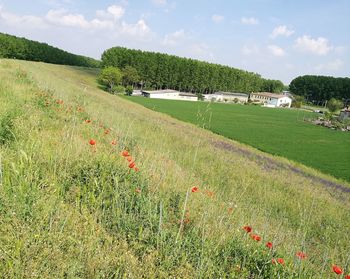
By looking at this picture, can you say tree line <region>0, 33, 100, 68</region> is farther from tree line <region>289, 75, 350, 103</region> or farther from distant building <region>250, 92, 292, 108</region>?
tree line <region>289, 75, 350, 103</region>

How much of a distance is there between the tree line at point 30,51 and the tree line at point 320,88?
121 m

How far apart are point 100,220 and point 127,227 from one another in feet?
1.29

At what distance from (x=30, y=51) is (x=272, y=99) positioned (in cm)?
10123

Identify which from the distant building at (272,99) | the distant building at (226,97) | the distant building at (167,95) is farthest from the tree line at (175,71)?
the distant building at (167,95)

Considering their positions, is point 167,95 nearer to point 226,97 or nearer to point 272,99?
point 226,97

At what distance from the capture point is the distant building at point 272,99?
134000 mm

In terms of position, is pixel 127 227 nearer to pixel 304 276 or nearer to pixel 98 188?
pixel 98 188

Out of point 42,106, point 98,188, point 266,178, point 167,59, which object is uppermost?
point 167,59

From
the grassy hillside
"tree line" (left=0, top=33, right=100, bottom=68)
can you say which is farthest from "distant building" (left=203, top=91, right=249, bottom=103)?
the grassy hillside

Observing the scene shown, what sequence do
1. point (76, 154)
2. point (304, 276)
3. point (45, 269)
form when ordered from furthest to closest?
point (76, 154) < point (304, 276) < point (45, 269)

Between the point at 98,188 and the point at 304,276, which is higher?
the point at 98,188

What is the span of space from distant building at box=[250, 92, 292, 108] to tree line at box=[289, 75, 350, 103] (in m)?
22.8

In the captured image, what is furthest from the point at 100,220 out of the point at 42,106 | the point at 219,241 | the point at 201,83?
the point at 201,83

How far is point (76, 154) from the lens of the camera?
5262 millimetres
